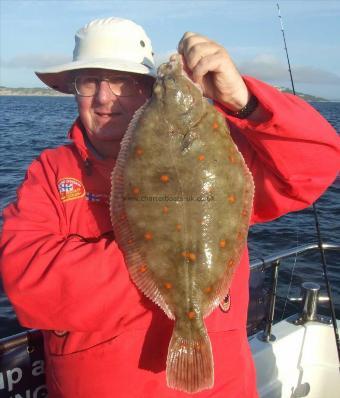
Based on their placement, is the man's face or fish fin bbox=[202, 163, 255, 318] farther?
the man's face

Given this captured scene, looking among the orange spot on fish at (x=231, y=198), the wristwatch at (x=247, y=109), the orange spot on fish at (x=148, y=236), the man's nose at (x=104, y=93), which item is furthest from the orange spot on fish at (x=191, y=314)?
the man's nose at (x=104, y=93)

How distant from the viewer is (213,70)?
2.15m

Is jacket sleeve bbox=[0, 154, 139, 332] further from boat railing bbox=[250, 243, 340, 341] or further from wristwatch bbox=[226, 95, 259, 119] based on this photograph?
boat railing bbox=[250, 243, 340, 341]

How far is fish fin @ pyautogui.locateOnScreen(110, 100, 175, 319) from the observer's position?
2172 mm

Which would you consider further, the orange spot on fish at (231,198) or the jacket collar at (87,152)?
the jacket collar at (87,152)

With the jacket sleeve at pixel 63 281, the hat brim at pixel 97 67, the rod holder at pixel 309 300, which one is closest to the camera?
the jacket sleeve at pixel 63 281

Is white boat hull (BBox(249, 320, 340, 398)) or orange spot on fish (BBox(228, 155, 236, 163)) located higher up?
orange spot on fish (BBox(228, 155, 236, 163))

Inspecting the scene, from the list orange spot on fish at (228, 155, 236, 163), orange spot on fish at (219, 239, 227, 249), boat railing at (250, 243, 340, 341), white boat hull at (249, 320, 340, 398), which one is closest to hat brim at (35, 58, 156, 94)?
orange spot on fish at (228, 155, 236, 163)

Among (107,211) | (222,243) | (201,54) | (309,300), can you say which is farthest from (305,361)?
(201,54)

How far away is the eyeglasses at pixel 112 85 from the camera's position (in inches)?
103

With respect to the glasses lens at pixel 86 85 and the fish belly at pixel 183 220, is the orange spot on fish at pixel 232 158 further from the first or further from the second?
the glasses lens at pixel 86 85

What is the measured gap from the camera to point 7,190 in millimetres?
13273

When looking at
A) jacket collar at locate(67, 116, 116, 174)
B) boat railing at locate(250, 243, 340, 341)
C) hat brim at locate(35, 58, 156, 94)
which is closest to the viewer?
hat brim at locate(35, 58, 156, 94)

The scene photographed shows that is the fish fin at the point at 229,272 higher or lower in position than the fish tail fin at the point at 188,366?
higher
